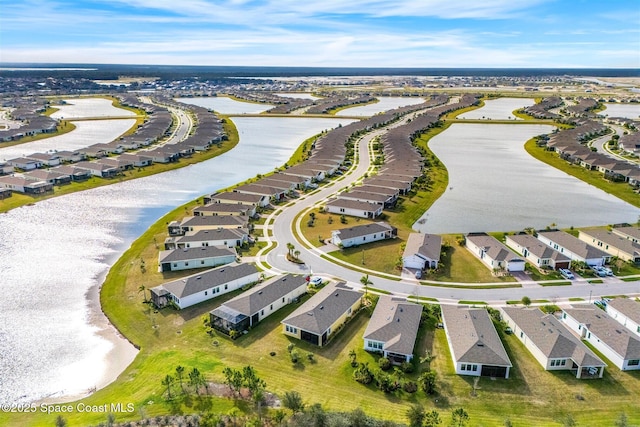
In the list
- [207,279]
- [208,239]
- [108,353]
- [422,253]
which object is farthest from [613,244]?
[108,353]

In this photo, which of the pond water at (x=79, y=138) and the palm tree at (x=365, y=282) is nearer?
the palm tree at (x=365, y=282)

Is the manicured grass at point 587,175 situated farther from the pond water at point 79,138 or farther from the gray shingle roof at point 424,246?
the pond water at point 79,138

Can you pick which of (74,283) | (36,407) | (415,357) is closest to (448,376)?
(415,357)

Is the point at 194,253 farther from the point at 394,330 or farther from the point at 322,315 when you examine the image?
the point at 394,330

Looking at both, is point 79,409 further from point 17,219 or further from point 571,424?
point 17,219

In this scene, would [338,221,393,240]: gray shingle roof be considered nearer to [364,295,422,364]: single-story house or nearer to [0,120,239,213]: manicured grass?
[364,295,422,364]: single-story house

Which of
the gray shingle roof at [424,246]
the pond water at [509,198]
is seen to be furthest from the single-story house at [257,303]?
the pond water at [509,198]

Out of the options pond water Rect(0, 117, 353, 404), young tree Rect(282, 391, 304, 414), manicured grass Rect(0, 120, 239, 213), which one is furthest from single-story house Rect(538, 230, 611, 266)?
manicured grass Rect(0, 120, 239, 213)
